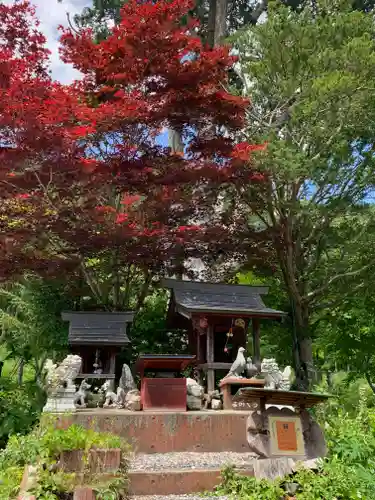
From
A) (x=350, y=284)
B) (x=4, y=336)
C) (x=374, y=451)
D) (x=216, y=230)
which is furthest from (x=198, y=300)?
(x=4, y=336)

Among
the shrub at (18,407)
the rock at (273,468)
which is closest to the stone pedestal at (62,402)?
the shrub at (18,407)

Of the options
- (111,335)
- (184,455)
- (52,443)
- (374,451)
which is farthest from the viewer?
(111,335)

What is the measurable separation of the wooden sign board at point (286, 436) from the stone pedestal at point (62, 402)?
3.09 m

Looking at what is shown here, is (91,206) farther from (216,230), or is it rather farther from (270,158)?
(270,158)

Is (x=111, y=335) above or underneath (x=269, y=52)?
underneath

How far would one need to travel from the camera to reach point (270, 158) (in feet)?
32.3

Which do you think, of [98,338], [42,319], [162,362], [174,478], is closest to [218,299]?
[162,362]

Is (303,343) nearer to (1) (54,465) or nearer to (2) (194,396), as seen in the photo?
(2) (194,396)

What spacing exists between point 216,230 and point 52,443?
614 centimetres

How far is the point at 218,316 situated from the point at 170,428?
2.66 metres

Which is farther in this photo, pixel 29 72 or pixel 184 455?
pixel 29 72

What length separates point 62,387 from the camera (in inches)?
299

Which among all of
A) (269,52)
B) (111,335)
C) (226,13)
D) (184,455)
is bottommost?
(184,455)

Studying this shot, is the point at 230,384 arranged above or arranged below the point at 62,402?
above
